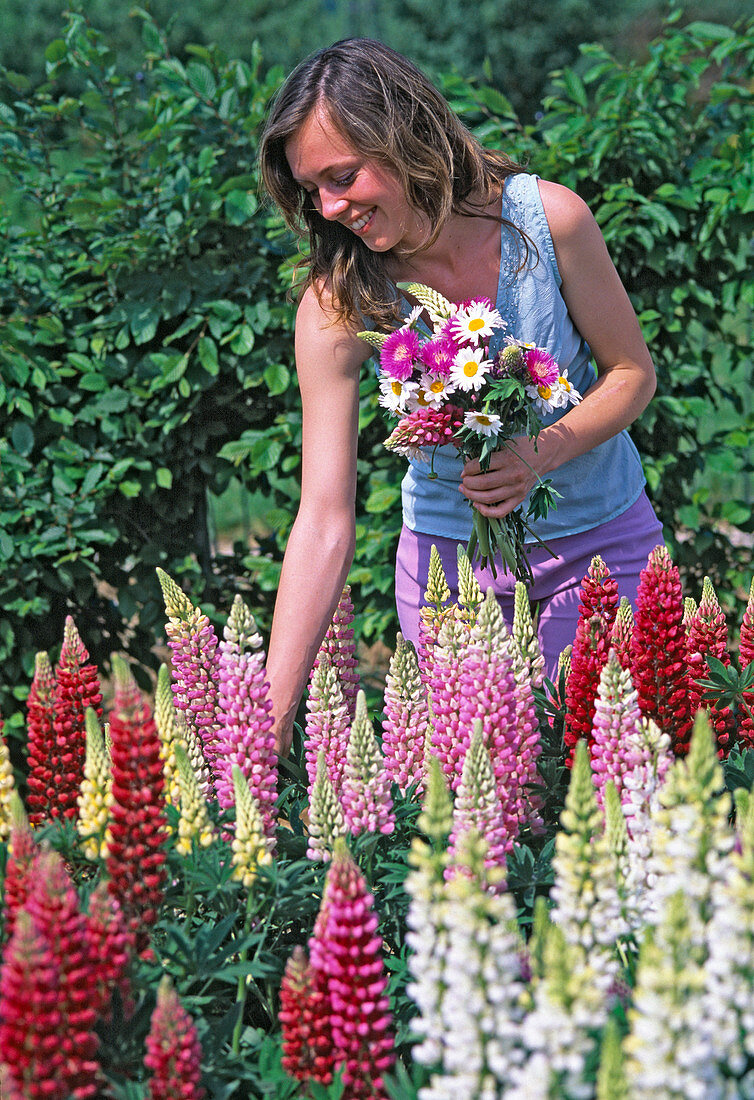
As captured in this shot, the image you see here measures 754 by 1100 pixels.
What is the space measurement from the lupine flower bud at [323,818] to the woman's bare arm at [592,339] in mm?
1015

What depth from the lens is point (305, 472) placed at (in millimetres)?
2439

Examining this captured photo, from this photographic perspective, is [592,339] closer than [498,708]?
No

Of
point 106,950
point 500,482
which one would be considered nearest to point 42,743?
point 106,950

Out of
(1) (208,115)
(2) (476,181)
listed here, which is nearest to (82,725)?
(2) (476,181)

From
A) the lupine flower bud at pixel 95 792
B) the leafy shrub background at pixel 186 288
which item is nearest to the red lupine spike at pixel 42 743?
the lupine flower bud at pixel 95 792

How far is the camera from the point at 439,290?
262cm

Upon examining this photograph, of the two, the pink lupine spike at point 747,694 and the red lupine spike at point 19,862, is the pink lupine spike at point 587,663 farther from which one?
the red lupine spike at point 19,862

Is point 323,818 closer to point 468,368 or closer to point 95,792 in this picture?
point 95,792

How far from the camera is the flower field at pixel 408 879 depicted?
39.0 inches

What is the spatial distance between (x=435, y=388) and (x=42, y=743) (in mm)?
962

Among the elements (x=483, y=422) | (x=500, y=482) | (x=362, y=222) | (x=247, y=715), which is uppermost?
(x=362, y=222)

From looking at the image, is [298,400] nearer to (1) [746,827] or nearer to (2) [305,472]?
(2) [305,472]

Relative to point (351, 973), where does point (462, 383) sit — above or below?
above

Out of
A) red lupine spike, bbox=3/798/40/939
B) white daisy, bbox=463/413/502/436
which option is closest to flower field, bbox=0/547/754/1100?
red lupine spike, bbox=3/798/40/939
